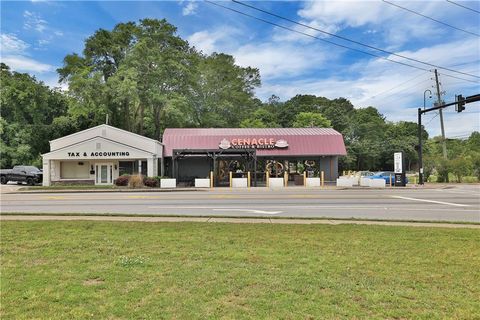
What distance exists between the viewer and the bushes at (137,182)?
31750 mm

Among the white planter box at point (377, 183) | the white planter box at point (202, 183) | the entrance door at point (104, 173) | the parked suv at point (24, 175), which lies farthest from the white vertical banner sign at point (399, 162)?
the parked suv at point (24, 175)

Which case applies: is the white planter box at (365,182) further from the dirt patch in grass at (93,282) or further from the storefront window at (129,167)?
the dirt patch in grass at (93,282)

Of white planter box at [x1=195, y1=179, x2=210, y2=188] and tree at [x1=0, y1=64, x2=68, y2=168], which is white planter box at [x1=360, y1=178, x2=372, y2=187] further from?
tree at [x1=0, y1=64, x2=68, y2=168]

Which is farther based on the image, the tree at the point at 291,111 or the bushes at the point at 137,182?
the tree at the point at 291,111

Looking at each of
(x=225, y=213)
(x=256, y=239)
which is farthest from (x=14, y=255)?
(x=225, y=213)

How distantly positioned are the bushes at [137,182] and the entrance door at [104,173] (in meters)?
5.28

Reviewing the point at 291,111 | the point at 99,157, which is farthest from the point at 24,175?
the point at 291,111

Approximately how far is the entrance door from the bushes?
5279 mm

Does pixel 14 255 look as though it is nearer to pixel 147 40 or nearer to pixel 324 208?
pixel 324 208

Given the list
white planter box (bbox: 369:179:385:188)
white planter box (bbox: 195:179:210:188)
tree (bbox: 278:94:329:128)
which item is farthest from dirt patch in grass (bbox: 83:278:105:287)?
tree (bbox: 278:94:329:128)

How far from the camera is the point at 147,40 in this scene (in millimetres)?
47469

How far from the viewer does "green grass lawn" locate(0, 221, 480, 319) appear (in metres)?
4.57

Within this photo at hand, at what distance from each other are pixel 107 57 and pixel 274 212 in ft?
145

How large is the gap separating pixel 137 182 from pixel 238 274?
27.2m
